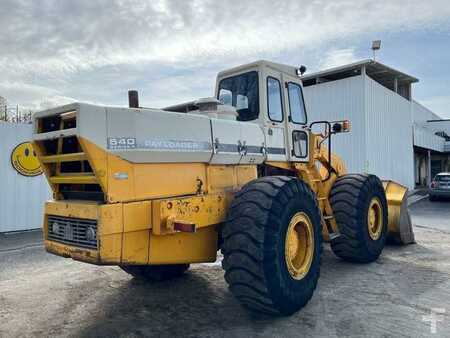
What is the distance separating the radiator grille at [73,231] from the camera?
148 inches

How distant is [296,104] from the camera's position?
6.11 m

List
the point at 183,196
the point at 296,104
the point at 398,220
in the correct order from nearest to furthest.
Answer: the point at 183,196 < the point at 296,104 < the point at 398,220

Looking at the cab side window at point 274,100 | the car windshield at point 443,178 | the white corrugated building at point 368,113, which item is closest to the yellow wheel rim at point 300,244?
the cab side window at point 274,100

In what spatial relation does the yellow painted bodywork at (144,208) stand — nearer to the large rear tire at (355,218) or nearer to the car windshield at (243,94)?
the car windshield at (243,94)

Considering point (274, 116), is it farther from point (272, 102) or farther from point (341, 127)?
point (341, 127)

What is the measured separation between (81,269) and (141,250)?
335cm

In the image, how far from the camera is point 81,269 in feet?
22.1

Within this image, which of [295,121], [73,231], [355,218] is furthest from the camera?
[355,218]

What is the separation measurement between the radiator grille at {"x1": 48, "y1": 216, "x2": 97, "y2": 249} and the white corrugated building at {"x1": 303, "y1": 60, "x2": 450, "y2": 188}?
16266 millimetres

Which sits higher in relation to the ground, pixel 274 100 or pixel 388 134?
pixel 388 134

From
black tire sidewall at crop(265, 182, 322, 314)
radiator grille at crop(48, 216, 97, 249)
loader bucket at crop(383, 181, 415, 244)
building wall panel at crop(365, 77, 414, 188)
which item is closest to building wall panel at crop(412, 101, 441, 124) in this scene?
building wall panel at crop(365, 77, 414, 188)

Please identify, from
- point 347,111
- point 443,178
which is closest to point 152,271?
point 347,111

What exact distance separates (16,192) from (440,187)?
1718 centimetres

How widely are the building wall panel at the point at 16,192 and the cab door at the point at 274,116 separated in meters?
8.12
